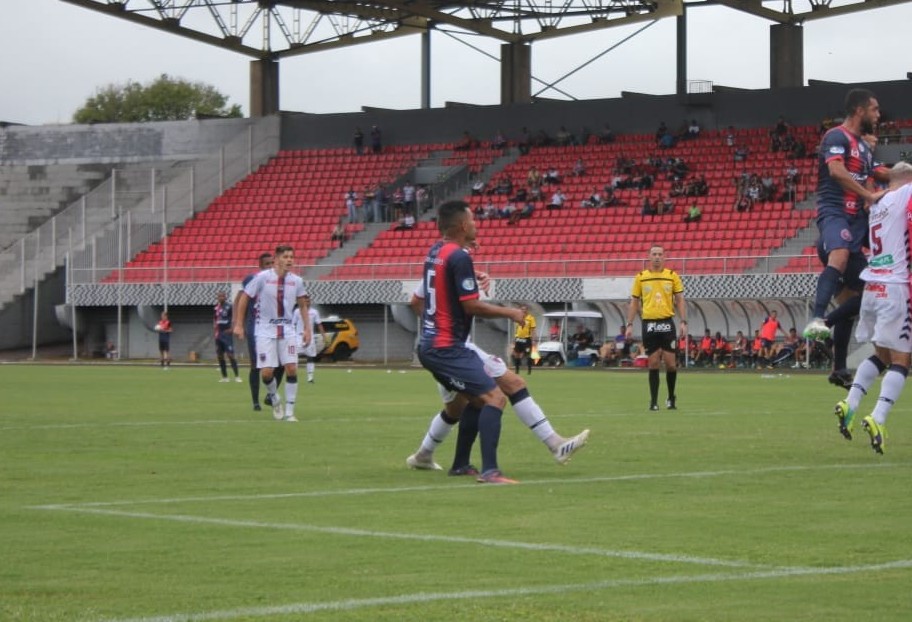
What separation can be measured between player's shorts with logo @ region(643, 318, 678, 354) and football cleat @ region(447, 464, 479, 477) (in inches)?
414

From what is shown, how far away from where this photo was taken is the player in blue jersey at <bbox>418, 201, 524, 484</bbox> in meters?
12.2

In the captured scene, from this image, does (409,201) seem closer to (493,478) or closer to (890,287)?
(890,287)

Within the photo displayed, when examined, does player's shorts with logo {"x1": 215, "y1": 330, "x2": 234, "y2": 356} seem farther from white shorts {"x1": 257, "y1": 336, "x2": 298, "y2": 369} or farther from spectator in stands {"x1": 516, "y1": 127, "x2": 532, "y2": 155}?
spectator in stands {"x1": 516, "y1": 127, "x2": 532, "y2": 155}

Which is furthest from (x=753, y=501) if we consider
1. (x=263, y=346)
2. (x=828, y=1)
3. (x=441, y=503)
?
(x=828, y=1)

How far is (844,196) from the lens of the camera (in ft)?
47.0

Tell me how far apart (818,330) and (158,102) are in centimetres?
12447

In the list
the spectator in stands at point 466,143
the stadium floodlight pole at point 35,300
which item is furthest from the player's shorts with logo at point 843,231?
the spectator in stands at point 466,143

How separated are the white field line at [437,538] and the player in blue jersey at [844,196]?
5.84 m

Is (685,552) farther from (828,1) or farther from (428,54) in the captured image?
(428,54)

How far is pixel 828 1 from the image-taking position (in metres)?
57.8

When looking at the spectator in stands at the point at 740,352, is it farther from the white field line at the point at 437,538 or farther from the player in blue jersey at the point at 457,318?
the white field line at the point at 437,538

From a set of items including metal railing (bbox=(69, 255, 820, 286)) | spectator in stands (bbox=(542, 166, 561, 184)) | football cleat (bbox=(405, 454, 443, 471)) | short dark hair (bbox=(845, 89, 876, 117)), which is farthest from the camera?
spectator in stands (bbox=(542, 166, 561, 184))

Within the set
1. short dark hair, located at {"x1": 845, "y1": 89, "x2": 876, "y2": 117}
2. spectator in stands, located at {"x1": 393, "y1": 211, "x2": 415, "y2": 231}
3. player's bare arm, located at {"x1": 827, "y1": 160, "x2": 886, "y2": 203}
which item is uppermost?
spectator in stands, located at {"x1": 393, "y1": 211, "x2": 415, "y2": 231}

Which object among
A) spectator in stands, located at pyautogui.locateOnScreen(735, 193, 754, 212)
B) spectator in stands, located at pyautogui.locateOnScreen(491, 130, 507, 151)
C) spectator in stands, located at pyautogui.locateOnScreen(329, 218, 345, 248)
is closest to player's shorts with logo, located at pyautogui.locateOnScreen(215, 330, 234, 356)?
spectator in stands, located at pyautogui.locateOnScreen(735, 193, 754, 212)
